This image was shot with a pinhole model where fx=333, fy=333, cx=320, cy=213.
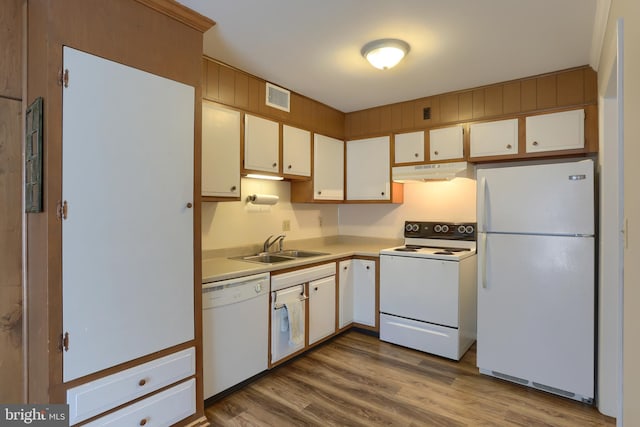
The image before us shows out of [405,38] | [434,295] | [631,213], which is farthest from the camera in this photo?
[434,295]

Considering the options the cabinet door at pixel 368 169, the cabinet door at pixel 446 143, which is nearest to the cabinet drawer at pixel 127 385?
the cabinet door at pixel 368 169

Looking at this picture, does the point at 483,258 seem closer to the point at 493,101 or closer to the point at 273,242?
the point at 493,101

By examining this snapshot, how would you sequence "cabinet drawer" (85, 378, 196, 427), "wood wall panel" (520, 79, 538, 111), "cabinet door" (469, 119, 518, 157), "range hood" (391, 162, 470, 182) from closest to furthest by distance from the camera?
"cabinet drawer" (85, 378, 196, 427) < "wood wall panel" (520, 79, 538, 111) < "cabinet door" (469, 119, 518, 157) < "range hood" (391, 162, 470, 182)

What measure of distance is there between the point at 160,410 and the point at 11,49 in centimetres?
198

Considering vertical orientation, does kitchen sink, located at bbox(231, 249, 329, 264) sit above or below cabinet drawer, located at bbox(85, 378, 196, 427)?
above

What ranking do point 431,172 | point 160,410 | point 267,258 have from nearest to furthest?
point 160,410 < point 267,258 < point 431,172

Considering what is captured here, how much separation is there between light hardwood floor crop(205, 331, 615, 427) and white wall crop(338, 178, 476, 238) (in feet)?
4.63

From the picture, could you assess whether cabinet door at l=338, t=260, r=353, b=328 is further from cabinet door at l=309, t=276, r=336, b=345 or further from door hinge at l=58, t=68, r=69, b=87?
door hinge at l=58, t=68, r=69, b=87

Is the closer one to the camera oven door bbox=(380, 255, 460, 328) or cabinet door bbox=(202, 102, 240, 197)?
cabinet door bbox=(202, 102, 240, 197)

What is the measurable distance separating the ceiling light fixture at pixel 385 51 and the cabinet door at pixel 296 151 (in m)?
1.05

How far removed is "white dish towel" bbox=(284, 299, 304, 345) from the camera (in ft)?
8.39

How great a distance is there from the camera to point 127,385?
163 centimetres

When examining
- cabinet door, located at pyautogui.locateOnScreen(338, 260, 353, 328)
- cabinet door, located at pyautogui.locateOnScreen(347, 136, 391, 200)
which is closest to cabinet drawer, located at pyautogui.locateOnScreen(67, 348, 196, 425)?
cabinet door, located at pyautogui.locateOnScreen(338, 260, 353, 328)

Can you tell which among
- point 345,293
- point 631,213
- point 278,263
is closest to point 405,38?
point 631,213
